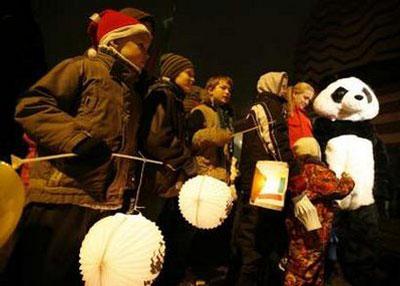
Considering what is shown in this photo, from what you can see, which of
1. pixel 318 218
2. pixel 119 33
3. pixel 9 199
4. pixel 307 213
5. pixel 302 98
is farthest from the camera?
pixel 302 98

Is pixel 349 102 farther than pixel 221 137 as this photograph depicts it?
Yes

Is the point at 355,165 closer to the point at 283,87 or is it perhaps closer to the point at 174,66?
the point at 283,87

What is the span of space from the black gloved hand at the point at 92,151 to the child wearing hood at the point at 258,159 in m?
2.06

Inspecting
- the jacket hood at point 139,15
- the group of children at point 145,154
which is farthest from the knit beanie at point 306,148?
the jacket hood at point 139,15

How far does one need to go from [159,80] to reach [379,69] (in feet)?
15.5

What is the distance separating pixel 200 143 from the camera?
376 centimetres

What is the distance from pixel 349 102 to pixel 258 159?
1.71m

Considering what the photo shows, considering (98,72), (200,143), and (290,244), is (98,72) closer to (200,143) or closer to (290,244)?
(200,143)

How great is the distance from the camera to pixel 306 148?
388 cm

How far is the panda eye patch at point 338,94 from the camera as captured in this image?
15.7ft

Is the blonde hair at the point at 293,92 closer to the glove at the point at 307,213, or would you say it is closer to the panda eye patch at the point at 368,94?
the panda eye patch at the point at 368,94

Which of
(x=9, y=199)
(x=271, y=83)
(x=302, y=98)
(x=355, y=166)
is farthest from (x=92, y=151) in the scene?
(x=355, y=166)

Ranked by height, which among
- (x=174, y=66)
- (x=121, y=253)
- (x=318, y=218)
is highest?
(x=174, y=66)

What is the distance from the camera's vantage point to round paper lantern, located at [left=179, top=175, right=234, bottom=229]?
2.97m
